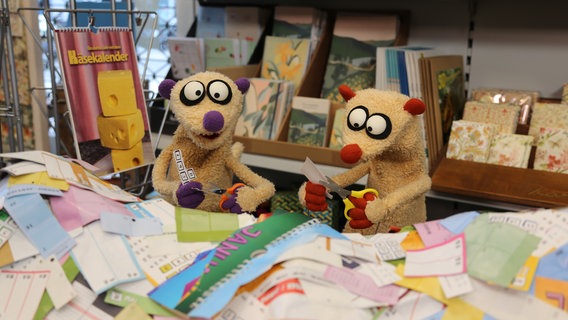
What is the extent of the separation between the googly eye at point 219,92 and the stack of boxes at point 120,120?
0.94 feet

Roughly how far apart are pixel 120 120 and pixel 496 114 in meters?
1.15

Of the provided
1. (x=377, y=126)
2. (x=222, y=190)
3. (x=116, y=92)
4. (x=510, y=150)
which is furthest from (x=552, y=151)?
(x=116, y=92)

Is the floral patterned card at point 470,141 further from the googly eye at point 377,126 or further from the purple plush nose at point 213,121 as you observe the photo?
the purple plush nose at point 213,121

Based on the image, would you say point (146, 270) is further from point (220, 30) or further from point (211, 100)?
point (220, 30)

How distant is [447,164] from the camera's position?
5.28ft

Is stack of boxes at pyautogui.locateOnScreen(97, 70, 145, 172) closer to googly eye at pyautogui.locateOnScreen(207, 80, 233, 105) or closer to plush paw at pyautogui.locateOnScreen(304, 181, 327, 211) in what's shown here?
googly eye at pyautogui.locateOnScreen(207, 80, 233, 105)

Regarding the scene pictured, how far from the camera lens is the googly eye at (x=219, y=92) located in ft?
3.84

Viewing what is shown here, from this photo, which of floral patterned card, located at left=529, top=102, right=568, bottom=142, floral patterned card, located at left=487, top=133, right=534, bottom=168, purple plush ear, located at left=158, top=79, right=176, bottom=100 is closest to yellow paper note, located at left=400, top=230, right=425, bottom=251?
purple plush ear, located at left=158, top=79, right=176, bottom=100

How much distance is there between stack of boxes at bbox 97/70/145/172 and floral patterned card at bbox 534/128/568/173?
44.4 inches

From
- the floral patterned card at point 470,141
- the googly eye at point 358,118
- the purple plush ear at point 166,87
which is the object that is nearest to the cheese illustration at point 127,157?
the purple plush ear at point 166,87

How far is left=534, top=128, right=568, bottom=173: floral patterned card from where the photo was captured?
1555 mm

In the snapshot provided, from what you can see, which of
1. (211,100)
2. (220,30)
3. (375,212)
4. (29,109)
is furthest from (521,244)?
(29,109)

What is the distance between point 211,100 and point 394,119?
39 centimetres

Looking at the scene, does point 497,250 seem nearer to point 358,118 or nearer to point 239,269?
point 239,269
